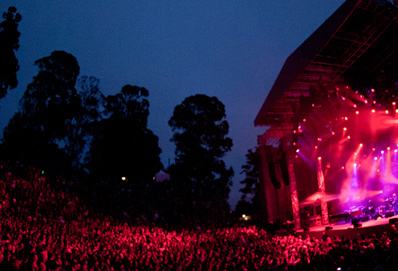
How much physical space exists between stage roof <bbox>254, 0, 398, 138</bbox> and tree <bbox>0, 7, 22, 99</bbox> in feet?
46.2

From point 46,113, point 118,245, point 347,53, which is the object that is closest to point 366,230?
point 347,53

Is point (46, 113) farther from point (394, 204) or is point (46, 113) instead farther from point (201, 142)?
point (394, 204)

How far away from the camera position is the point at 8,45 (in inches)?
725

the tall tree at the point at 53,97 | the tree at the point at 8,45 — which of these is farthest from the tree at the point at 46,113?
the tree at the point at 8,45

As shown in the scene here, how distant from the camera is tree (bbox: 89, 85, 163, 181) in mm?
28406

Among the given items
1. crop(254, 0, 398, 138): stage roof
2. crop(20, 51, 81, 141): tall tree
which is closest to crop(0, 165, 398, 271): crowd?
crop(254, 0, 398, 138): stage roof

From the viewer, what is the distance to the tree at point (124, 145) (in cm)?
2841

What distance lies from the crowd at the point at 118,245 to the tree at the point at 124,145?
35.5ft

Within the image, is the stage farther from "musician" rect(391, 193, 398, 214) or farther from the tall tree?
the tall tree

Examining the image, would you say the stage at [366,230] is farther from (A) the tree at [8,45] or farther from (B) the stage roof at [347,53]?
(A) the tree at [8,45]

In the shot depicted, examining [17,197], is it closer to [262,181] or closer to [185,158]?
[262,181]

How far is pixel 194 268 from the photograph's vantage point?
311 inches

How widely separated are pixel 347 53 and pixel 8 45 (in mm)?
16831

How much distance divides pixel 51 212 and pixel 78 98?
595 inches
